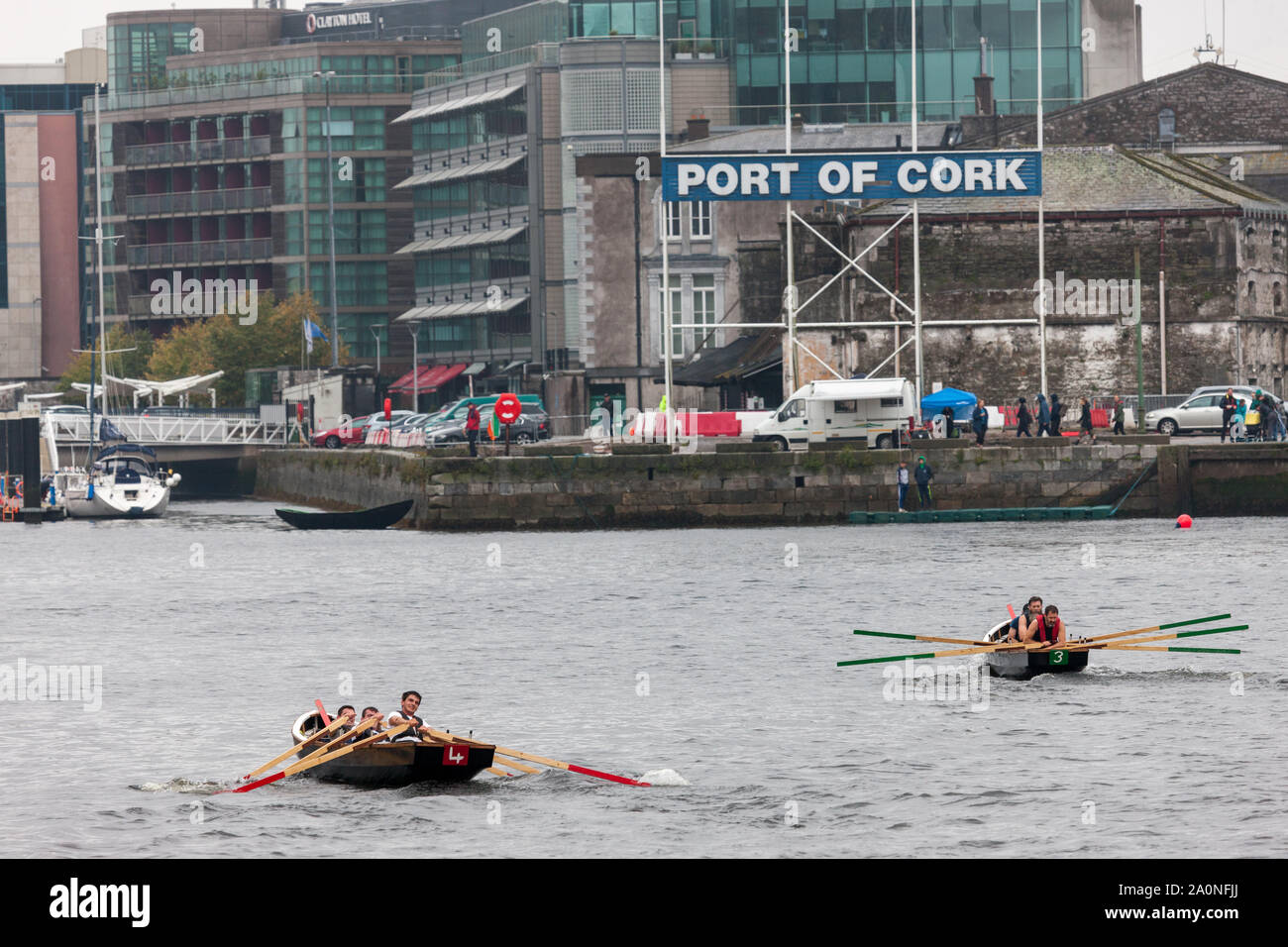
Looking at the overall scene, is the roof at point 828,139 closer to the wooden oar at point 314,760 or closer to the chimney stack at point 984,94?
the chimney stack at point 984,94

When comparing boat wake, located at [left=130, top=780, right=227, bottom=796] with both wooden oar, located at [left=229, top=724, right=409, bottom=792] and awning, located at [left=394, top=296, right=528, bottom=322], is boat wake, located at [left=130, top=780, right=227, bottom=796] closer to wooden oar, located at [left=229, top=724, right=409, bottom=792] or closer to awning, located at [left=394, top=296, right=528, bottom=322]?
wooden oar, located at [left=229, top=724, right=409, bottom=792]

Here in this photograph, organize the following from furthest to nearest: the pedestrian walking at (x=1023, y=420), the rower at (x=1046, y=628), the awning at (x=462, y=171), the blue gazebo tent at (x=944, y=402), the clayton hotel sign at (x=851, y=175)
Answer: the awning at (x=462, y=171), the blue gazebo tent at (x=944, y=402), the clayton hotel sign at (x=851, y=175), the pedestrian walking at (x=1023, y=420), the rower at (x=1046, y=628)

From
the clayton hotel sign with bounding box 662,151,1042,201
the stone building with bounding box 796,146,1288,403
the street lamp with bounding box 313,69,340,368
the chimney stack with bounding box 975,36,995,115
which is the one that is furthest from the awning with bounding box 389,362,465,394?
the clayton hotel sign with bounding box 662,151,1042,201

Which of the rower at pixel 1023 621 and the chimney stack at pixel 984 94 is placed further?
the chimney stack at pixel 984 94

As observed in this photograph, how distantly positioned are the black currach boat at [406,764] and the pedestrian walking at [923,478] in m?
37.5

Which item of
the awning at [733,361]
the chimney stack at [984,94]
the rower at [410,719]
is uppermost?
the chimney stack at [984,94]

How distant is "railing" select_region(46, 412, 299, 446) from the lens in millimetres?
96875

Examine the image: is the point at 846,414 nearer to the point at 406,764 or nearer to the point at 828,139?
the point at 828,139

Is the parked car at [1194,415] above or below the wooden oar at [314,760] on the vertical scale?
above

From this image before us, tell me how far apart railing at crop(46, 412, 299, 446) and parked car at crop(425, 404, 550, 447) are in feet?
54.6

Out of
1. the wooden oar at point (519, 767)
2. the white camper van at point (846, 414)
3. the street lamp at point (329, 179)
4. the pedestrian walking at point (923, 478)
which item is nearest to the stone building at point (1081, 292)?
the white camper van at point (846, 414)

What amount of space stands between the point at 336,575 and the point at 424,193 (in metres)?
73.4

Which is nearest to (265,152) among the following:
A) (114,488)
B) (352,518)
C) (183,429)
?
(183,429)

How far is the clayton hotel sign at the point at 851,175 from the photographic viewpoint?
66.6m
